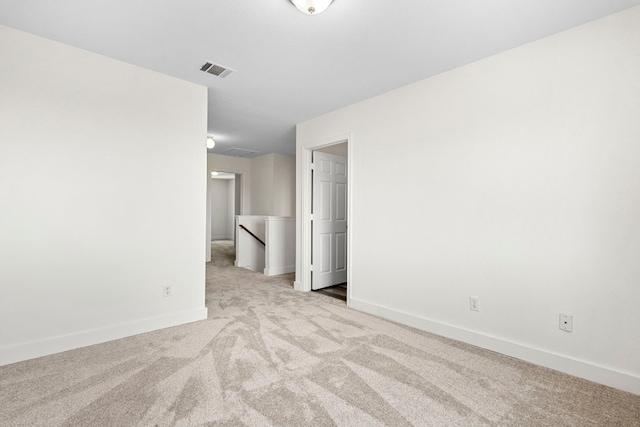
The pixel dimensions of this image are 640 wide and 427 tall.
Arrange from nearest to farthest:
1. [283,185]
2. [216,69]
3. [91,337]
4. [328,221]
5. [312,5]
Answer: [312,5], [91,337], [216,69], [328,221], [283,185]

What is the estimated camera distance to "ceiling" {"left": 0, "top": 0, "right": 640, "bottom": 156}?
1.98m

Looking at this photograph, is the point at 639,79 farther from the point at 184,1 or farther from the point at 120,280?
the point at 120,280

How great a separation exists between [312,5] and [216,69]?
137 centimetres

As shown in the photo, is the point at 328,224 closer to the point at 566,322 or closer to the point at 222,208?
the point at 566,322

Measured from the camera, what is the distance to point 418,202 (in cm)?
308

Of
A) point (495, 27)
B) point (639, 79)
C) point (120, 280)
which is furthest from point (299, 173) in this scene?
point (639, 79)

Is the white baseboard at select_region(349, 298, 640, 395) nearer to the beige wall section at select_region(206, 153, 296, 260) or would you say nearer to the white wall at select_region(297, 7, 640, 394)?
the white wall at select_region(297, 7, 640, 394)

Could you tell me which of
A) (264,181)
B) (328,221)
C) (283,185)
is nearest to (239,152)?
(264,181)

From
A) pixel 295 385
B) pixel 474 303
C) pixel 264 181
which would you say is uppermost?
pixel 264 181

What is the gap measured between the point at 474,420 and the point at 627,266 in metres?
1.46

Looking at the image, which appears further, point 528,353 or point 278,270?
point 278,270

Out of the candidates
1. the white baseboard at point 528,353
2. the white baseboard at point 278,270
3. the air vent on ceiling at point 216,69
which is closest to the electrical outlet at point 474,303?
the white baseboard at point 528,353

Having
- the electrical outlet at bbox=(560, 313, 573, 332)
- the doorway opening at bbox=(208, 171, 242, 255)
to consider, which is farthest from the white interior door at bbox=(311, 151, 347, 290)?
the doorway opening at bbox=(208, 171, 242, 255)

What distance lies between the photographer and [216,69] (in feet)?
9.37
